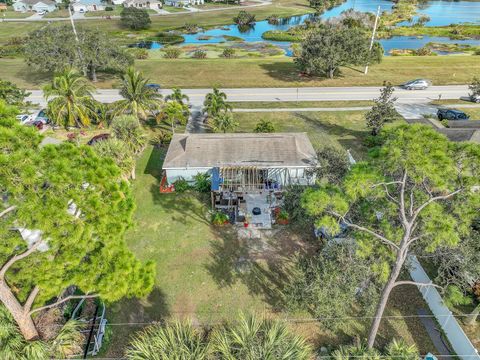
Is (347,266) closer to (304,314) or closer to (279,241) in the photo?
(304,314)

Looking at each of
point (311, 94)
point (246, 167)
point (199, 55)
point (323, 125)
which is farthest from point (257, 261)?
point (199, 55)

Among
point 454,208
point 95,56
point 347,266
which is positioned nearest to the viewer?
point 454,208

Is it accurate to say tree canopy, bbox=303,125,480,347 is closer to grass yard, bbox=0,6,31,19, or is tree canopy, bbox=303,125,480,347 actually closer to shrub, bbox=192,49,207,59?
shrub, bbox=192,49,207,59

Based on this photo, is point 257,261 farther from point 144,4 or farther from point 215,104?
point 144,4

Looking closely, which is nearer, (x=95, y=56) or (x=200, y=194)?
(x=200, y=194)

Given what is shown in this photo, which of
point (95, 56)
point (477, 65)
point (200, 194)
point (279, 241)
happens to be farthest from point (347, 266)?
point (477, 65)

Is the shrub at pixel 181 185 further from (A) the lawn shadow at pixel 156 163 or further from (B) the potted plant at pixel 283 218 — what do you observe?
(B) the potted plant at pixel 283 218

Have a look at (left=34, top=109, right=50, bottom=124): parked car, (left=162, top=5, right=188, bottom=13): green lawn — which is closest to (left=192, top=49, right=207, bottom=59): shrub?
(left=34, top=109, right=50, bottom=124): parked car
